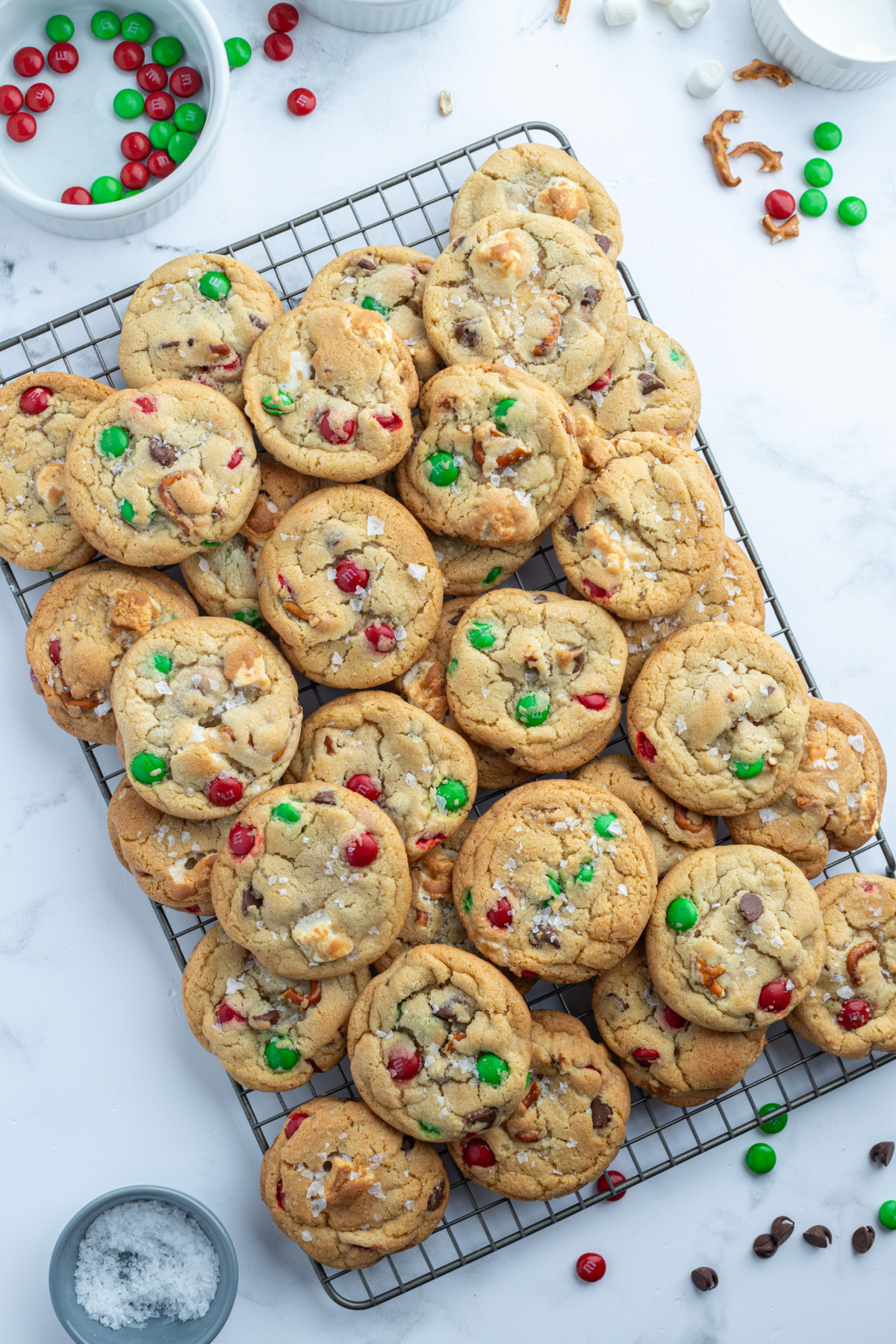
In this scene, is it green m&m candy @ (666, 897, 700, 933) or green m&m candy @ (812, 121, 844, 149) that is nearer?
green m&m candy @ (666, 897, 700, 933)

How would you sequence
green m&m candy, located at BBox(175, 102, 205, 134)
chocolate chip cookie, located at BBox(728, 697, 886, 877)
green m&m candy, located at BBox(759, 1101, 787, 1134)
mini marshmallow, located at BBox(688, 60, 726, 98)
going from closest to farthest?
chocolate chip cookie, located at BBox(728, 697, 886, 877) → green m&m candy, located at BBox(759, 1101, 787, 1134) → green m&m candy, located at BBox(175, 102, 205, 134) → mini marshmallow, located at BBox(688, 60, 726, 98)

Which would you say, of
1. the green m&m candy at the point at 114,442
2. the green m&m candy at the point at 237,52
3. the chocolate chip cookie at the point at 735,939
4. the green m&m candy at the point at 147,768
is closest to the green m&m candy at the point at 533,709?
the chocolate chip cookie at the point at 735,939

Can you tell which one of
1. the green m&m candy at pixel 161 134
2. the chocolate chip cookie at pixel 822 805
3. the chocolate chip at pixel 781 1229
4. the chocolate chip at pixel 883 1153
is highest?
the green m&m candy at pixel 161 134

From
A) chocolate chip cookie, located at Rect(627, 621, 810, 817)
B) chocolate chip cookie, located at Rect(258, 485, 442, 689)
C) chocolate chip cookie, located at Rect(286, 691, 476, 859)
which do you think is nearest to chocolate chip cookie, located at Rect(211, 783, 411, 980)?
chocolate chip cookie, located at Rect(286, 691, 476, 859)

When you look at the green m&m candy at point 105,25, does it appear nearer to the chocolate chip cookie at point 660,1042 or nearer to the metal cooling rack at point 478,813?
the metal cooling rack at point 478,813

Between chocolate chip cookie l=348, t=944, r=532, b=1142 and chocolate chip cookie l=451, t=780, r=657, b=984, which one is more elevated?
chocolate chip cookie l=451, t=780, r=657, b=984

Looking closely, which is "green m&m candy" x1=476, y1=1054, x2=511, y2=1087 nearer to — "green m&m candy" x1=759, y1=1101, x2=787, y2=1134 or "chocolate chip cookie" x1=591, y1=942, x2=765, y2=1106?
"chocolate chip cookie" x1=591, y1=942, x2=765, y2=1106

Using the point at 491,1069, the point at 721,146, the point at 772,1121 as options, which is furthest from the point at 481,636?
the point at 721,146
